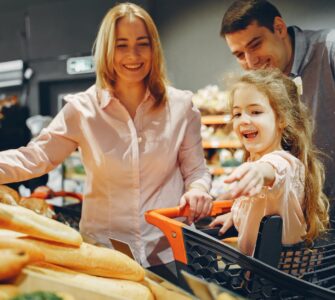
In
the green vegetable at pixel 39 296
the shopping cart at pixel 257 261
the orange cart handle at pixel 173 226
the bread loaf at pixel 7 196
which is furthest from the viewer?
the bread loaf at pixel 7 196

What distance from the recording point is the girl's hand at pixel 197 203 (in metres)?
1.26

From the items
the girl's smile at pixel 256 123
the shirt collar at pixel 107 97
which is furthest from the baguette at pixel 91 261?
the shirt collar at pixel 107 97

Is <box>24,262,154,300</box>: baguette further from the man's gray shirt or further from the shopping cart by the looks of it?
the man's gray shirt

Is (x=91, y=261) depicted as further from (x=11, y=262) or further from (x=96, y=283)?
(x=11, y=262)

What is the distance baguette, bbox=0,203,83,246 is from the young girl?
480 millimetres

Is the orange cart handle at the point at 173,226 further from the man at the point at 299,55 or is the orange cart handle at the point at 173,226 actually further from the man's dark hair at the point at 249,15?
the man's dark hair at the point at 249,15

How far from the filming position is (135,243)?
1.61 metres

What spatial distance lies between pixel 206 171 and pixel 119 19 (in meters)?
0.64

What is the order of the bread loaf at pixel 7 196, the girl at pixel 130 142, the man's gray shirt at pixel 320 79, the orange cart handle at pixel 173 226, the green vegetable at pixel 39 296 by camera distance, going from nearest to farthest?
the green vegetable at pixel 39 296, the orange cart handle at pixel 173 226, the bread loaf at pixel 7 196, the man's gray shirt at pixel 320 79, the girl at pixel 130 142

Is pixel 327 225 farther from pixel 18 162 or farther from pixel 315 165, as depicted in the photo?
pixel 18 162

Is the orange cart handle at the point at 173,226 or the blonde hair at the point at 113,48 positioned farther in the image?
the blonde hair at the point at 113,48

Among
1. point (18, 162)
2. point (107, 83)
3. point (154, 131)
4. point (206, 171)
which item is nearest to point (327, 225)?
point (206, 171)

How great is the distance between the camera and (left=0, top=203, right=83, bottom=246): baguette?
0.87 m

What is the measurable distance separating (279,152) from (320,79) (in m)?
0.39
